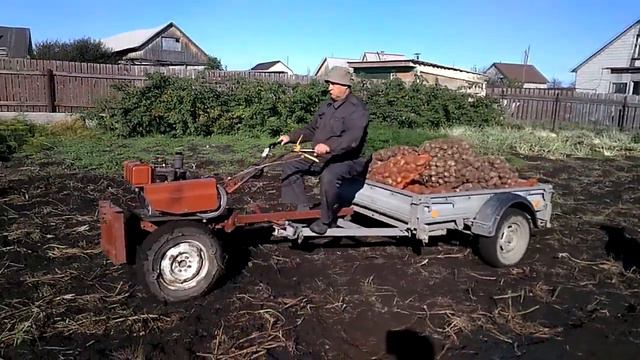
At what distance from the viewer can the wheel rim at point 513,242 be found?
5.43 metres

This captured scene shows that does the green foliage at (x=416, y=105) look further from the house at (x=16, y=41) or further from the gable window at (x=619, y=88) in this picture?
the house at (x=16, y=41)

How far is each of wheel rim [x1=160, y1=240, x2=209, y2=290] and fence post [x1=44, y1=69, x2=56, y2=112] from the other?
15501 mm

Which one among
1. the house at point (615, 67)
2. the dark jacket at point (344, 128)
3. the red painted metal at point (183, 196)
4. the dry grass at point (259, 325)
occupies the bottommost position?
the dry grass at point (259, 325)

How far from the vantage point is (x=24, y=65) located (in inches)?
685

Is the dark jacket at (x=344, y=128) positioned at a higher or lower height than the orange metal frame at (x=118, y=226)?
higher

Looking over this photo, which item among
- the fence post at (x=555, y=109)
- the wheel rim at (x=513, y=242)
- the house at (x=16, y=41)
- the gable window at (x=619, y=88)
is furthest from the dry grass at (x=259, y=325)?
the house at (x=16, y=41)

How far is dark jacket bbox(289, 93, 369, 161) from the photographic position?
498cm

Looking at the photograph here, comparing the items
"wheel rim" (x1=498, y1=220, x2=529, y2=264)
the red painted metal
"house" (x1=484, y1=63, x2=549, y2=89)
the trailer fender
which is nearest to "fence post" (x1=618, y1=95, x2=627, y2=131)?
"wheel rim" (x1=498, y1=220, x2=529, y2=264)

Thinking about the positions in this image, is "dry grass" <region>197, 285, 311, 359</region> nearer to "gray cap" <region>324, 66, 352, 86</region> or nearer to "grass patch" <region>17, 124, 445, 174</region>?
"gray cap" <region>324, 66, 352, 86</region>

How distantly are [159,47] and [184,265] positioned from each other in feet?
183

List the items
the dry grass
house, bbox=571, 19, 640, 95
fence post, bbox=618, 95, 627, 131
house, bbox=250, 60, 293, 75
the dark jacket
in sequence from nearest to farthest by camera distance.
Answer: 1. the dry grass
2. the dark jacket
3. fence post, bbox=618, 95, 627, 131
4. house, bbox=571, 19, 640, 95
5. house, bbox=250, 60, 293, 75

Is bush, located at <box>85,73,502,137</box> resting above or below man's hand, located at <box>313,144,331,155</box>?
above

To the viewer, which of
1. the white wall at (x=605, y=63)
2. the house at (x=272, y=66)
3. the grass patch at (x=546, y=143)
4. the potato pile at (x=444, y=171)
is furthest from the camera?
the house at (x=272, y=66)

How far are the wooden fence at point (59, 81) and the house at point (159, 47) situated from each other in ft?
115
